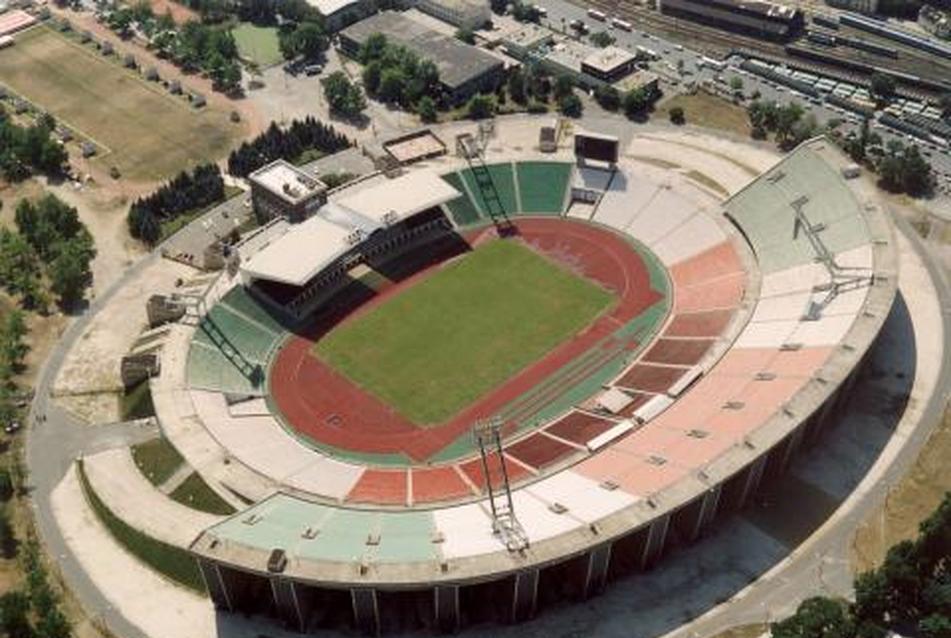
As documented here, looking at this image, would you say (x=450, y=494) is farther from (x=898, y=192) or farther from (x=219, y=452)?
(x=898, y=192)

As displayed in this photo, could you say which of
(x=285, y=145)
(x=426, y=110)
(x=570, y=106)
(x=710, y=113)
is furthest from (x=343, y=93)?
(x=710, y=113)

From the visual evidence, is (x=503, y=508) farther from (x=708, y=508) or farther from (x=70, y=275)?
(x=70, y=275)

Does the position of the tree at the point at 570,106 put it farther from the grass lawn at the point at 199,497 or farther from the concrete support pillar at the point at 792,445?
the grass lawn at the point at 199,497

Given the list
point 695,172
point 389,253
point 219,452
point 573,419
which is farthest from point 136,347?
point 695,172

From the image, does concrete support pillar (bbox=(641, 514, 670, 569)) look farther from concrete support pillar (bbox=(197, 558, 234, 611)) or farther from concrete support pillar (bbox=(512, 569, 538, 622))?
concrete support pillar (bbox=(197, 558, 234, 611))

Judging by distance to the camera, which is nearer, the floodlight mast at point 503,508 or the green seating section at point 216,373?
the floodlight mast at point 503,508

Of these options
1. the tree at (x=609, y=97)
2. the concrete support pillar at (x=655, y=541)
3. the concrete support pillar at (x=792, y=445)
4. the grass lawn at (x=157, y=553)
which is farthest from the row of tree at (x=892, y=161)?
the grass lawn at (x=157, y=553)

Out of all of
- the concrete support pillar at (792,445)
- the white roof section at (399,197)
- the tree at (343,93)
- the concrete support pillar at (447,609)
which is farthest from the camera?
the tree at (343,93)
